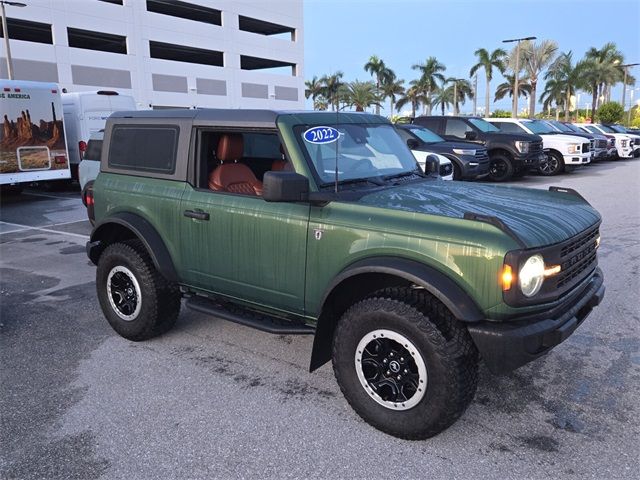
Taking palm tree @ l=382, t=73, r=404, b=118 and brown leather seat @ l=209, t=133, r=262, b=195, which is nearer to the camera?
brown leather seat @ l=209, t=133, r=262, b=195

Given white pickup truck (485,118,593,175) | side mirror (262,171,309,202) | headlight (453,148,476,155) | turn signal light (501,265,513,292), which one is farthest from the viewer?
white pickup truck (485,118,593,175)

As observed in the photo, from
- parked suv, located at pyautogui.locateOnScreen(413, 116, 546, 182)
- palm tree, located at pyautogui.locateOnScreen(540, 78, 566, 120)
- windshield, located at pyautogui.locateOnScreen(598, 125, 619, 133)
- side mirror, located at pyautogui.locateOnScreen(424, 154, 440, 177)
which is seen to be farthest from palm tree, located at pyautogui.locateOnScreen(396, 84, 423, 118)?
side mirror, located at pyautogui.locateOnScreen(424, 154, 440, 177)

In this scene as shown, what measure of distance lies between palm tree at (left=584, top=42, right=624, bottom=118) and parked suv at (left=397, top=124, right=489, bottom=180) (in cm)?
4677

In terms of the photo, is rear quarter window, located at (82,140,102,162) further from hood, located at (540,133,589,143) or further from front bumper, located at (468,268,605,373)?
hood, located at (540,133,589,143)

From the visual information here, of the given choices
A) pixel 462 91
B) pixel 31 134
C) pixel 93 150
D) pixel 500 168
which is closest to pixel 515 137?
pixel 500 168

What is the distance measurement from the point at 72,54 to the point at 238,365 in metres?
35.9

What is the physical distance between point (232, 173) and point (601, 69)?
60373mm

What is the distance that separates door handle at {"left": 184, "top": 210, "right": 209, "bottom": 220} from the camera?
12.8 feet

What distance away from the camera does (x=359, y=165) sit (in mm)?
3846

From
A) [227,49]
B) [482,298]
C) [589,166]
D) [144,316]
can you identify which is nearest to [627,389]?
[482,298]

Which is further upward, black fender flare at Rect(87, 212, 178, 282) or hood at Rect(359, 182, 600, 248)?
hood at Rect(359, 182, 600, 248)

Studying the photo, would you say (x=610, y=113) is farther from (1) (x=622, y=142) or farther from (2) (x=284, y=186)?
(2) (x=284, y=186)

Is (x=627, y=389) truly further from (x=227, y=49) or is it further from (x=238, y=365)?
(x=227, y=49)

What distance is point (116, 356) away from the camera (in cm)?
426
